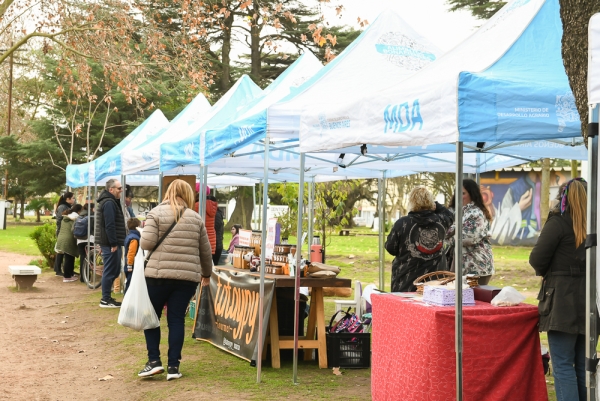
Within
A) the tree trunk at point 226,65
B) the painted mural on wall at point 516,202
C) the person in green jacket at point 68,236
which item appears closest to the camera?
the person in green jacket at point 68,236

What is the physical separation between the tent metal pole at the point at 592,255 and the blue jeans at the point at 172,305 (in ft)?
13.6

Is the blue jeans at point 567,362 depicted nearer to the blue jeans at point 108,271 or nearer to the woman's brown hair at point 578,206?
the woman's brown hair at point 578,206

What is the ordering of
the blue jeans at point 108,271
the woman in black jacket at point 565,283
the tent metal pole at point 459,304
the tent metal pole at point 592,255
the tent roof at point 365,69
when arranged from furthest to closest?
the blue jeans at point 108,271 < the tent roof at point 365,69 < the woman in black jacket at point 565,283 < the tent metal pole at point 459,304 < the tent metal pole at point 592,255

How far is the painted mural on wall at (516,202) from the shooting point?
1297 inches

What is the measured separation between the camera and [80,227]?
52.3ft

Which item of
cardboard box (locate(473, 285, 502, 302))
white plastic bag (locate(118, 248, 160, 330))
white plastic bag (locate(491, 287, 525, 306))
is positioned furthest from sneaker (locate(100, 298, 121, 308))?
white plastic bag (locate(491, 287, 525, 306))

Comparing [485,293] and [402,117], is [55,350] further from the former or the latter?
[402,117]

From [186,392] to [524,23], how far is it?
13.7ft

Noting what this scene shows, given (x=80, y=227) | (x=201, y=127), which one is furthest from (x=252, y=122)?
(x=80, y=227)

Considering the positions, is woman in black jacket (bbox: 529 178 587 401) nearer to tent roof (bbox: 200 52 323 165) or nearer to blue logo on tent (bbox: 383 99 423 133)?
blue logo on tent (bbox: 383 99 423 133)

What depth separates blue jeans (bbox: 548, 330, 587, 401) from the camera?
16.2ft

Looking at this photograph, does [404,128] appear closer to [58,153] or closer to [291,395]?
[291,395]

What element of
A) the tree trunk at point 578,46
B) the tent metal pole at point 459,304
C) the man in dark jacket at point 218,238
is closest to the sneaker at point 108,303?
the man in dark jacket at point 218,238

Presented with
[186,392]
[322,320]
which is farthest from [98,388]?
[322,320]
